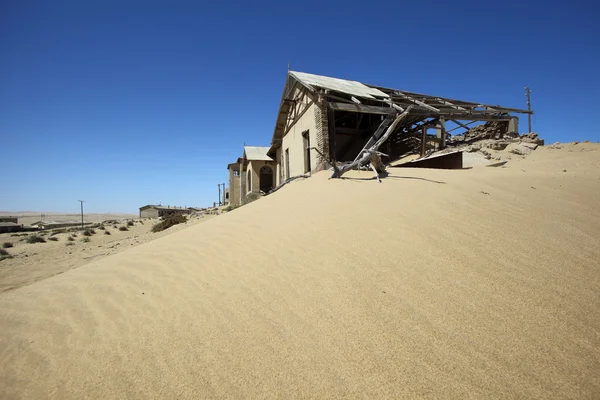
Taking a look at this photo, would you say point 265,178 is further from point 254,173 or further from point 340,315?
point 340,315

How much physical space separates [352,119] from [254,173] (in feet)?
30.5

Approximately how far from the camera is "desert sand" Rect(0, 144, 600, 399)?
1.33 metres

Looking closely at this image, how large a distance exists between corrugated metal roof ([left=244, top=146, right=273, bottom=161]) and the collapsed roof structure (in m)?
4.12

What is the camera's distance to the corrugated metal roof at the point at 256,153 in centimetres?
1956

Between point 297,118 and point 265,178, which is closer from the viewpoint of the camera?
point 297,118

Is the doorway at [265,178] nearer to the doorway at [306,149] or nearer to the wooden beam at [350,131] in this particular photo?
the wooden beam at [350,131]

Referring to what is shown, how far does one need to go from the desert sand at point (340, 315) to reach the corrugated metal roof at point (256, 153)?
54.8 ft

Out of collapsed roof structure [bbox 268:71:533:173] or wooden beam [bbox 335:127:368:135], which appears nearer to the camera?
collapsed roof structure [bbox 268:71:533:173]

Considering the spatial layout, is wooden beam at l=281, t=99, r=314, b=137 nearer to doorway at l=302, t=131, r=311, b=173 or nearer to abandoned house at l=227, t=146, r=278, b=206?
doorway at l=302, t=131, r=311, b=173

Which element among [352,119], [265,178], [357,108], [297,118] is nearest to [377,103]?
[352,119]

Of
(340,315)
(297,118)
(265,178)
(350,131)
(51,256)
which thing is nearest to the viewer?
(340,315)

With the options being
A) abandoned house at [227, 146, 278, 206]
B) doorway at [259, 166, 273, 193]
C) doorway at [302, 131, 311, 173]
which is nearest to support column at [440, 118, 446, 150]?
doorway at [302, 131, 311, 173]

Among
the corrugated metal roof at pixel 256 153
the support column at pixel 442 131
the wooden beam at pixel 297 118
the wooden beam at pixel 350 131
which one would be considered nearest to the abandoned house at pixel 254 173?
the corrugated metal roof at pixel 256 153

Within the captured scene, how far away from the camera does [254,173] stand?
1959 centimetres
